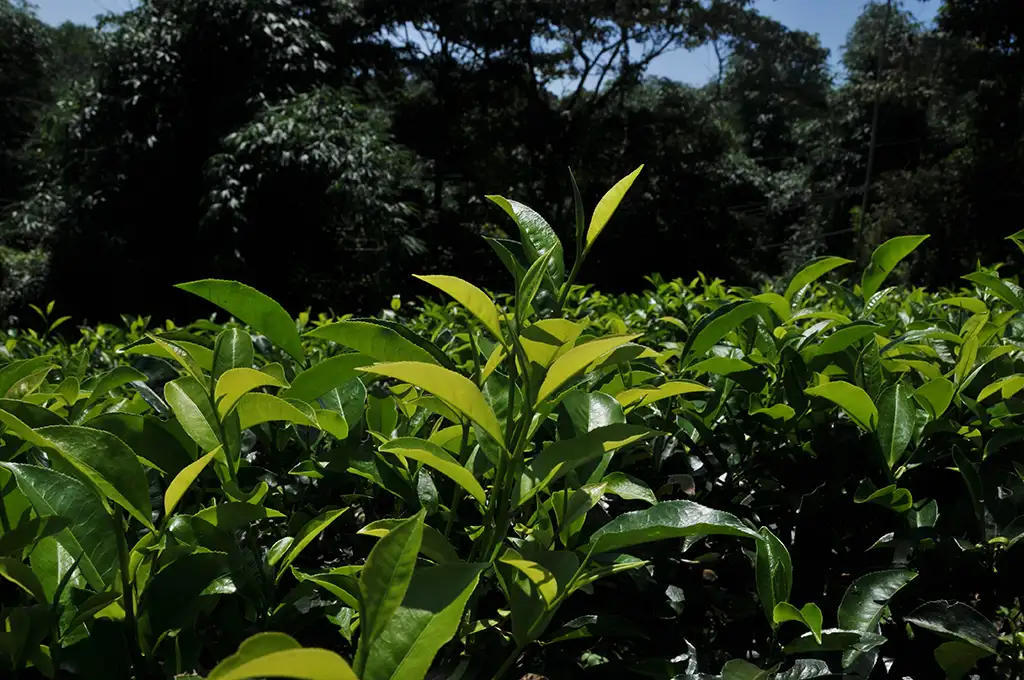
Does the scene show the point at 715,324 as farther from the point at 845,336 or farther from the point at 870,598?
the point at 870,598

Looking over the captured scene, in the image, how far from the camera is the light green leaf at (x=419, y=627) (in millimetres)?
445

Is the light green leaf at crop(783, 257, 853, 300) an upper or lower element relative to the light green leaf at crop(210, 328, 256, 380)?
upper

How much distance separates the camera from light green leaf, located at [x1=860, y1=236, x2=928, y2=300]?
1.01m

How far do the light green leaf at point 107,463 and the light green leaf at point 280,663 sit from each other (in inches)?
9.1

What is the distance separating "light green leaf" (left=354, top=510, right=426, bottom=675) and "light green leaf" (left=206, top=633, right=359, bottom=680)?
6 centimetres

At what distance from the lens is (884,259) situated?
1072 millimetres

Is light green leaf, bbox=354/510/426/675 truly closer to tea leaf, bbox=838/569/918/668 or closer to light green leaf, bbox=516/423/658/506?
light green leaf, bbox=516/423/658/506

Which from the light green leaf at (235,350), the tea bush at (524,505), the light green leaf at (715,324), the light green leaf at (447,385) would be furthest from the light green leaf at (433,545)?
the light green leaf at (715,324)

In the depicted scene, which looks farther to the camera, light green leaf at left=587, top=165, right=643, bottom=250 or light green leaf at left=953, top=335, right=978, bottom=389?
light green leaf at left=953, top=335, right=978, bottom=389

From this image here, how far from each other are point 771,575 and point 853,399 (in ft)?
0.82

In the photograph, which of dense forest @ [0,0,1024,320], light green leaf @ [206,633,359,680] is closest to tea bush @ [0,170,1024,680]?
light green leaf @ [206,633,359,680]

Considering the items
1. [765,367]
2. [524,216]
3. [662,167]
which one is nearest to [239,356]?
[524,216]

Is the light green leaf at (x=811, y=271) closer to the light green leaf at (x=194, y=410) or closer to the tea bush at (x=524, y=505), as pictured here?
the tea bush at (x=524, y=505)

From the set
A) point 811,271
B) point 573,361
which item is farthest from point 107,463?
point 811,271
